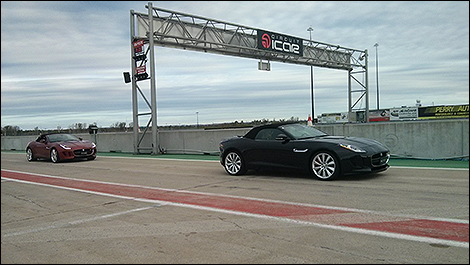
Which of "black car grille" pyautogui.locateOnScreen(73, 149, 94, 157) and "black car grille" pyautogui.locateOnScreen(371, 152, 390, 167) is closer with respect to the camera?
"black car grille" pyautogui.locateOnScreen(371, 152, 390, 167)

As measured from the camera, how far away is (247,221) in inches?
241

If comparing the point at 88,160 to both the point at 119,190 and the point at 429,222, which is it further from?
the point at 429,222

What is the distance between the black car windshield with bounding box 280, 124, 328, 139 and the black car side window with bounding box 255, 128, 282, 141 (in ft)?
0.71

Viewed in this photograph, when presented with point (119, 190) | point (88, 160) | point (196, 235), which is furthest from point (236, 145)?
point (88, 160)

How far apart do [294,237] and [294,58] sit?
26.3 meters

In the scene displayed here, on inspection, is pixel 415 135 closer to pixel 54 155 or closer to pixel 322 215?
pixel 322 215

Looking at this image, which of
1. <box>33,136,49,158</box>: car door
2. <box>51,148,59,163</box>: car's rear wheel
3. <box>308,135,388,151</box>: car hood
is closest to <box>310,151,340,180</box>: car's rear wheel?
<box>308,135,388,151</box>: car hood

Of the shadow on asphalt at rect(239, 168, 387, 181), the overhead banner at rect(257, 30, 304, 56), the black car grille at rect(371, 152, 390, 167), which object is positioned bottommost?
the shadow on asphalt at rect(239, 168, 387, 181)

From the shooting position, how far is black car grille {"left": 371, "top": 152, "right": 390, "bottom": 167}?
9219 millimetres

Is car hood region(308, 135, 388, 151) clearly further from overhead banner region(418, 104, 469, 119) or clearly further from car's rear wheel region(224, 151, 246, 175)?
overhead banner region(418, 104, 469, 119)

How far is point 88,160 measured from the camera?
62.3 feet

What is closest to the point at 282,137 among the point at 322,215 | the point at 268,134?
the point at 268,134

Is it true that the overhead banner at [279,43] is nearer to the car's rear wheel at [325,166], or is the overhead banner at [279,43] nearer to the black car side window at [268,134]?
the black car side window at [268,134]

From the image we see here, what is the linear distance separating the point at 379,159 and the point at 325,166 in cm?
123
